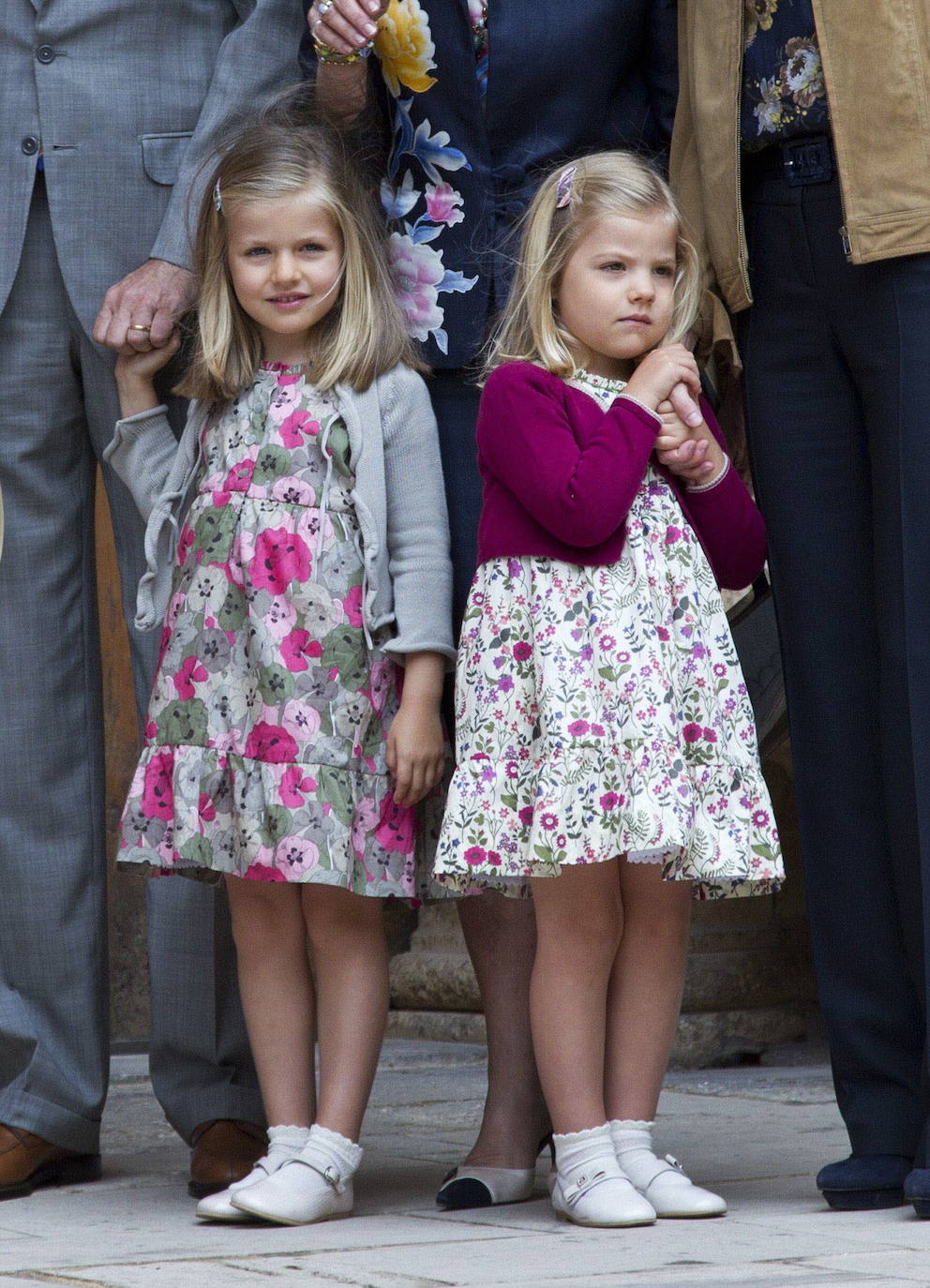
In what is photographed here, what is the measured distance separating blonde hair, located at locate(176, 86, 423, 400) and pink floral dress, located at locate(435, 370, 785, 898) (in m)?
0.39

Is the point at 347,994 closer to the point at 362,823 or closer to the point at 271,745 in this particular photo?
the point at 362,823

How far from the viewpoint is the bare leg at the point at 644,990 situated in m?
2.72

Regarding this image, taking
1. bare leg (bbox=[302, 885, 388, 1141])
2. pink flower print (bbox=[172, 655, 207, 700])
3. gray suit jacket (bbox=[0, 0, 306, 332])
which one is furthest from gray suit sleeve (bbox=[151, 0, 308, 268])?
bare leg (bbox=[302, 885, 388, 1141])

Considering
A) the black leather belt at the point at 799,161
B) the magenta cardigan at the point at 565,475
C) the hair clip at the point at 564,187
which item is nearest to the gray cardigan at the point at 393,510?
the magenta cardigan at the point at 565,475

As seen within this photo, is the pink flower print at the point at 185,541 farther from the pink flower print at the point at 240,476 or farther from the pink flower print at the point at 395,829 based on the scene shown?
the pink flower print at the point at 395,829

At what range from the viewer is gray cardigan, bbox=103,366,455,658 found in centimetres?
280

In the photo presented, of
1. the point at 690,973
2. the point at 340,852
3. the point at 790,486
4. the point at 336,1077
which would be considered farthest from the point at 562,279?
the point at 690,973

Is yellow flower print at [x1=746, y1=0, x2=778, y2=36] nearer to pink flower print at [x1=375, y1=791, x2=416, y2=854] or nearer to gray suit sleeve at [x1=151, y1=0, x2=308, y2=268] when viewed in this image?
gray suit sleeve at [x1=151, y1=0, x2=308, y2=268]

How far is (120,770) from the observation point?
15.7 ft

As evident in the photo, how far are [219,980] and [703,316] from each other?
1286 mm

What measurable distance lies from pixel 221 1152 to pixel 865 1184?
0.99 m

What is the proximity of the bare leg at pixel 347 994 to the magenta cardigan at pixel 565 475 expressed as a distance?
1.78 ft

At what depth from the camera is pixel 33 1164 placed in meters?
3.10

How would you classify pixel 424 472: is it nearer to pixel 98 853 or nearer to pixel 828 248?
pixel 828 248
